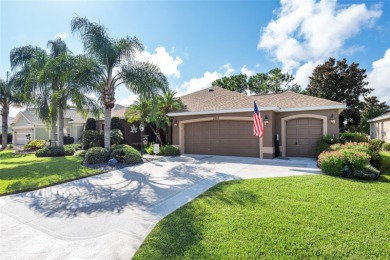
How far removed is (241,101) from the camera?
14234mm

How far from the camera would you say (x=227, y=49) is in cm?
1597

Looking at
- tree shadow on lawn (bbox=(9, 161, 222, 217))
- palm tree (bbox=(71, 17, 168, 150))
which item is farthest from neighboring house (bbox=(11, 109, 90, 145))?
tree shadow on lawn (bbox=(9, 161, 222, 217))

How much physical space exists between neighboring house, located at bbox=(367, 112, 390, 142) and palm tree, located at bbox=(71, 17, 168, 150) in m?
24.1

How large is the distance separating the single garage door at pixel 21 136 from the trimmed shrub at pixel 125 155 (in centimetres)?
Result: 2546

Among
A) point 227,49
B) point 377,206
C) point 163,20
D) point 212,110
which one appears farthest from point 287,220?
point 227,49

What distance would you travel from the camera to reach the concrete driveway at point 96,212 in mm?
3492

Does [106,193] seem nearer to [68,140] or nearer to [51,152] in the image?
[51,152]

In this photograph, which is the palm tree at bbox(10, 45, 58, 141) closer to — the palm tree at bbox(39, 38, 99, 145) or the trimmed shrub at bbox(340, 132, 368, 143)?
the palm tree at bbox(39, 38, 99, 145)

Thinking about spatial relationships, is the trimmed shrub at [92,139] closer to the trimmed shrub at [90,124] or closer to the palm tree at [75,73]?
the trimmed shrub at [90,124]

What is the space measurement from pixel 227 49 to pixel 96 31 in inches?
368

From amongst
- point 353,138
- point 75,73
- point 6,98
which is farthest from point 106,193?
point 6,98

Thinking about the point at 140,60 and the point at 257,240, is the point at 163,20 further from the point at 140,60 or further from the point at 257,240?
the point at 257,240

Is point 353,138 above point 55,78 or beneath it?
beneath

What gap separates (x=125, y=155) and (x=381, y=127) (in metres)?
28.4
